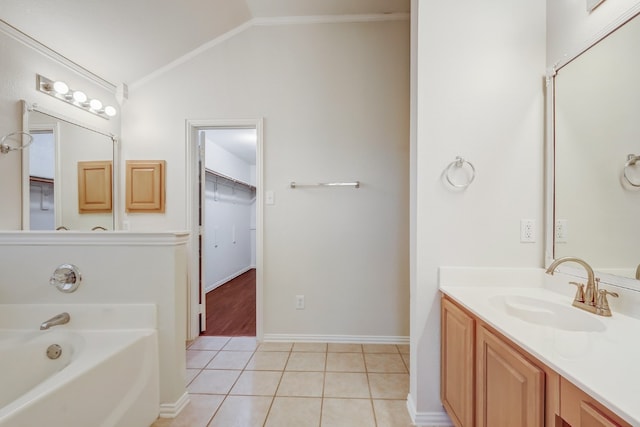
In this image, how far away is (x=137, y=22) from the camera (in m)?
1.96

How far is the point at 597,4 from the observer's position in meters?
1.13

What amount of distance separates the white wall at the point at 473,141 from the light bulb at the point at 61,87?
2510mm

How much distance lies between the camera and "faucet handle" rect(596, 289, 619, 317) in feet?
3.23

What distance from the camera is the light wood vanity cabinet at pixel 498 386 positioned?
Result: 0.66 m

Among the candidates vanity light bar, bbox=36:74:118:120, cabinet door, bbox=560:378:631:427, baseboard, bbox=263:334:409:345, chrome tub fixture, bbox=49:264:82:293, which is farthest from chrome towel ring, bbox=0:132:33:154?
cabinet door, bbox=560:378:631:427

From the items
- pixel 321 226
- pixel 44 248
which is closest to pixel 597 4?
pixel 321 226

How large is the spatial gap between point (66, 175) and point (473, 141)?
2.87m

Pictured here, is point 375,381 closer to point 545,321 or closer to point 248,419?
point 248,419

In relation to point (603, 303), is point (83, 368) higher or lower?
lower

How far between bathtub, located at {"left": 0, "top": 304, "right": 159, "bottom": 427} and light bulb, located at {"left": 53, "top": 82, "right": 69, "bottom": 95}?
1.51 m

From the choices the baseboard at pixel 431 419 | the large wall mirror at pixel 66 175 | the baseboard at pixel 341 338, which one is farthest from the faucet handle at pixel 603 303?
the large wall mirror at pixel 66 175

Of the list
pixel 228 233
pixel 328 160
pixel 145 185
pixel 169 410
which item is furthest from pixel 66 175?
pixel 228 233

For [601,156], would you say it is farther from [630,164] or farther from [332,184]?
[332,184]

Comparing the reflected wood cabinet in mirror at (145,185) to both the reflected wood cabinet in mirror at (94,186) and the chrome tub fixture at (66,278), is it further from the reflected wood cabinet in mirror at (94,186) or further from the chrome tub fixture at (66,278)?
the chrome tub fixture at (66,278)
